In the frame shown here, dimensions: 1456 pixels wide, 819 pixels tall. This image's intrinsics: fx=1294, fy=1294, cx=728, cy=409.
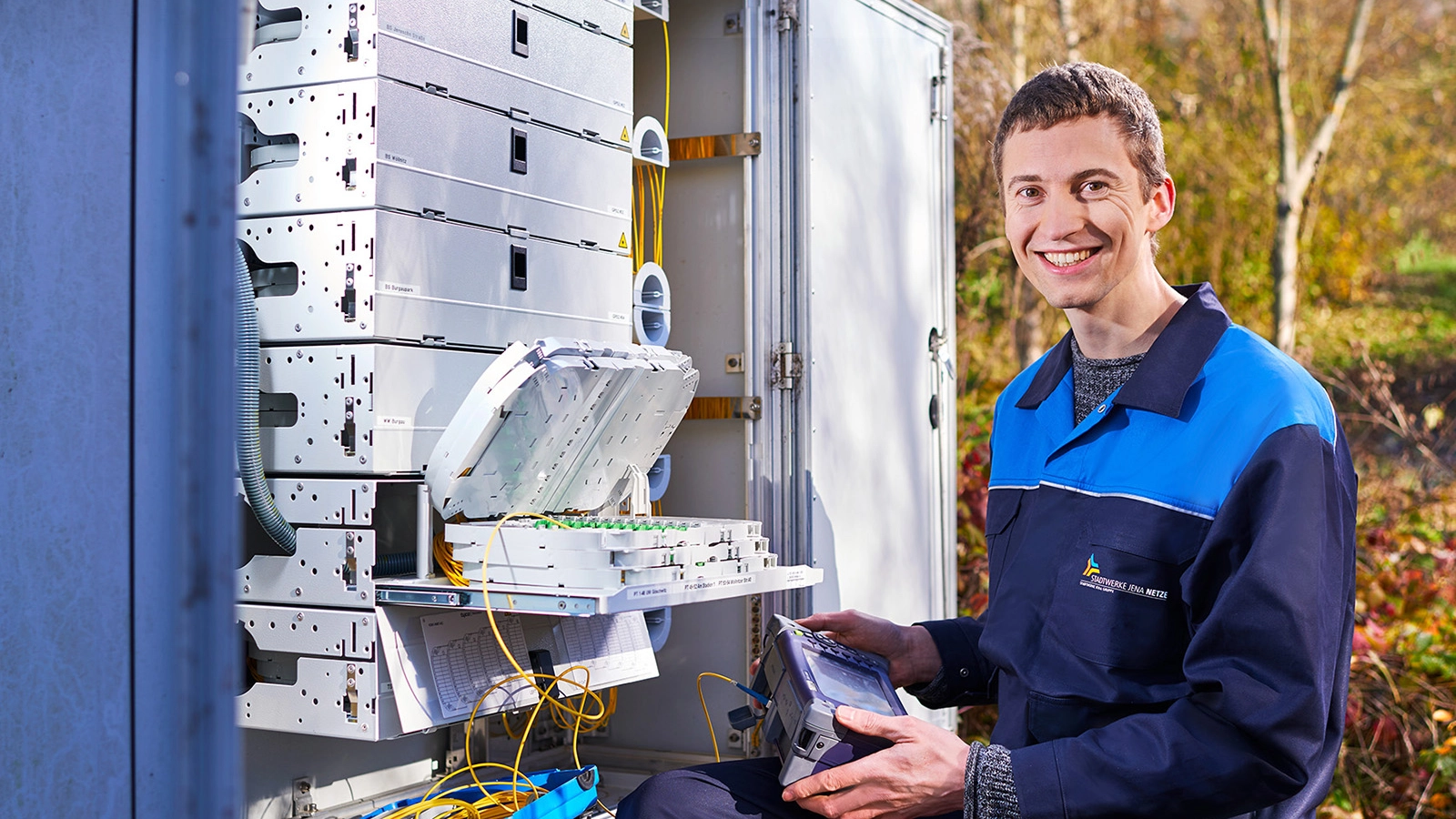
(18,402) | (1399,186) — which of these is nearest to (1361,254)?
(1399,186)

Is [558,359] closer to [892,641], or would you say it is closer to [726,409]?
[892,641]

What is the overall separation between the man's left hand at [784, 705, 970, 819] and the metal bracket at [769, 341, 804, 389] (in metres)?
1.79

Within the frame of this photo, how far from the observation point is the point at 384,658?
2.63m

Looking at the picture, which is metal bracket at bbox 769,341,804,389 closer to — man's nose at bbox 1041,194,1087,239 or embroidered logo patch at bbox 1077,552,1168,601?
man's nose at bbox 1041,194,1087,239

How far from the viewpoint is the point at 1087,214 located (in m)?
2.24

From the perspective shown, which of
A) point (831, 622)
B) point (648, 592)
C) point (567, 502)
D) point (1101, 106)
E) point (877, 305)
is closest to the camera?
point (1101, 106)

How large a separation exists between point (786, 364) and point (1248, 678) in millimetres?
2076

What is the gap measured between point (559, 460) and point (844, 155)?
5.27 ft

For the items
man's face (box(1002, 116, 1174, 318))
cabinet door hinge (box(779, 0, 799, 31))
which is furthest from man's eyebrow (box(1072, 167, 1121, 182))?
cabinet door hinge (box(779, 0, 799, 31))

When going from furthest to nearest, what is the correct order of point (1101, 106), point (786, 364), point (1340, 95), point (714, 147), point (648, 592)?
point (1340, 95), point (714, 147), point (786, 364), point (648, 592), point (1101, 106)

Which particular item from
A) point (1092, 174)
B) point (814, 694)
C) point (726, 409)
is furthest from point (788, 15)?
point (814, 694)

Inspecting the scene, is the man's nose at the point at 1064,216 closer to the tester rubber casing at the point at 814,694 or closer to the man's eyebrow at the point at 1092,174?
the man's eyebrow at the point at 1092,174

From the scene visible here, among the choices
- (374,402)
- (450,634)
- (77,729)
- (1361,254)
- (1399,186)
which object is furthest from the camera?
(1399,186)

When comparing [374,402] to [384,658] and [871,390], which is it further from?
[871,390]
